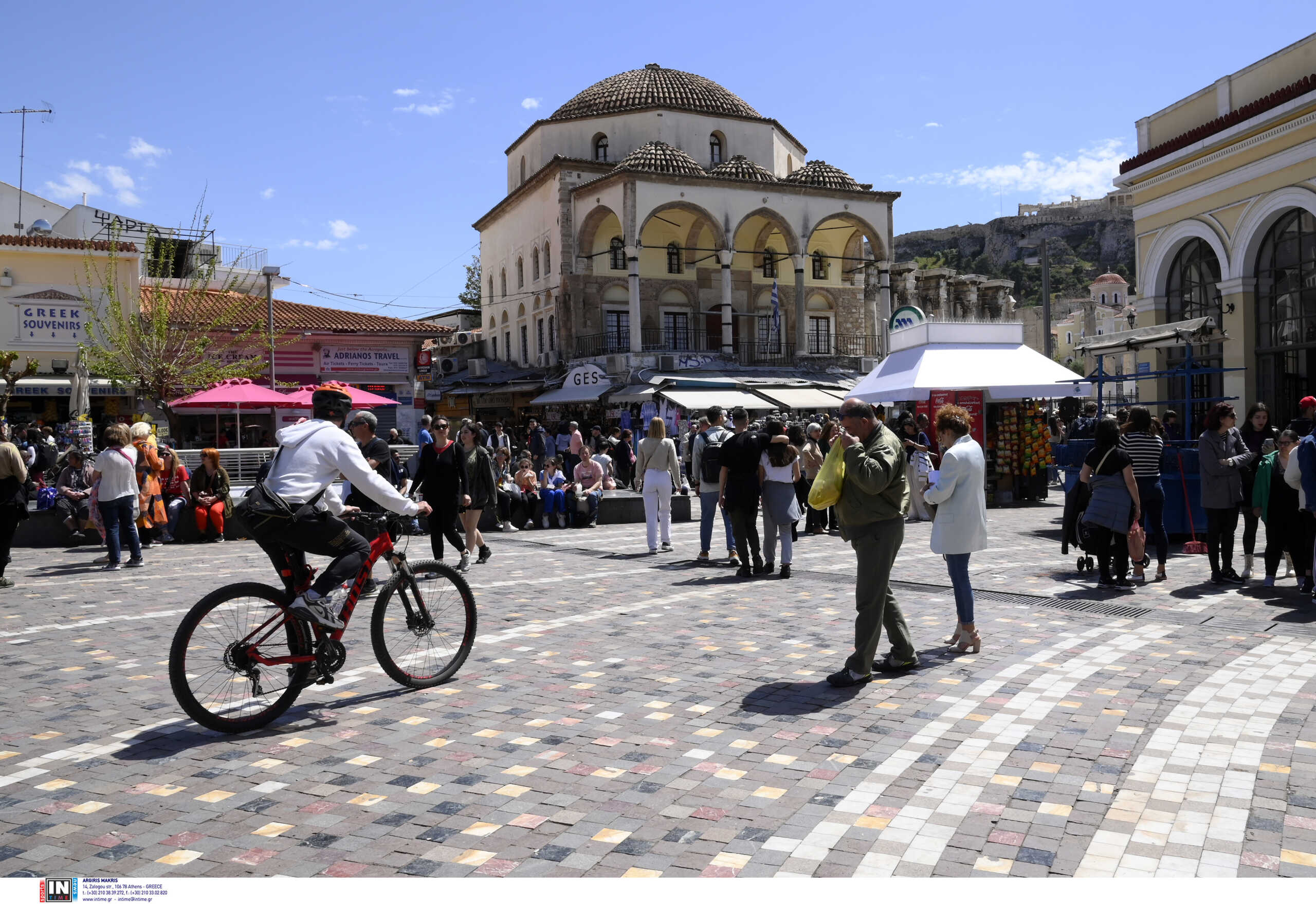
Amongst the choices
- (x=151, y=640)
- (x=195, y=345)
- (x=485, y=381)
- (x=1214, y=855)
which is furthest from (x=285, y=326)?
(x=1214, y=855)

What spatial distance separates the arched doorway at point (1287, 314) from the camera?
2066 centimetres

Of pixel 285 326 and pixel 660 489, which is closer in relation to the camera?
pixel 660 489

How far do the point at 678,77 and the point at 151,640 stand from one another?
136 ft

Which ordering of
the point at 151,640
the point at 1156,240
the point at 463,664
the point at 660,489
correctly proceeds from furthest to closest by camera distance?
the point at 1156,240 < the point at 660,489 < the point at 151,640 < the point at 463,664

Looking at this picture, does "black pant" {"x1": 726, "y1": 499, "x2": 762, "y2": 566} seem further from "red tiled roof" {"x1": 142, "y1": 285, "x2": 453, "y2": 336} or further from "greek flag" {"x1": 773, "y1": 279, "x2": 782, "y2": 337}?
"greek flag" {"x1": 773, "y1": 279, "x2": 782, "y2": 337}

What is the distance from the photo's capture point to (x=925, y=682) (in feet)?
20.6

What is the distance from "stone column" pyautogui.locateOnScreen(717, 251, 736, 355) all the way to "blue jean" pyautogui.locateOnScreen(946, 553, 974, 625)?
1255 inches

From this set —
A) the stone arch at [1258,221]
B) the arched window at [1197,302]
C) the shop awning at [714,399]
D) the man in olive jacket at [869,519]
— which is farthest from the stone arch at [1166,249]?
the man in olive jacket at [869,519]

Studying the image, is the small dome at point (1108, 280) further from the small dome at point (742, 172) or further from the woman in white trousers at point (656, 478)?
the woman in white trousers at point (656, 478)

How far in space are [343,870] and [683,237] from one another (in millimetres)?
39505

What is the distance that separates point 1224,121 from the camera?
2198 centimetres

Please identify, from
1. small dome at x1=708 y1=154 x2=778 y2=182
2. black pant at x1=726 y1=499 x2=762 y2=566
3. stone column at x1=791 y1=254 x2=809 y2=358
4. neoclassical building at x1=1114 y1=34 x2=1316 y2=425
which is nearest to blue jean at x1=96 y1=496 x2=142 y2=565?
black pant at x1=726 y1=499 x2=762 y2=566

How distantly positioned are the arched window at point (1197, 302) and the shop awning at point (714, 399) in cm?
1143

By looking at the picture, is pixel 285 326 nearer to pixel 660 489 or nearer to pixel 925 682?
pixel 660 489
